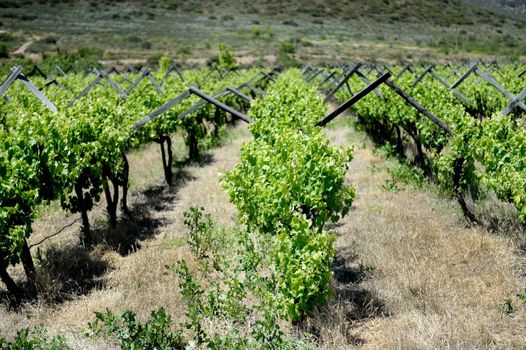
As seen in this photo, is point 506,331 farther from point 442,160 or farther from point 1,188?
point 1,188

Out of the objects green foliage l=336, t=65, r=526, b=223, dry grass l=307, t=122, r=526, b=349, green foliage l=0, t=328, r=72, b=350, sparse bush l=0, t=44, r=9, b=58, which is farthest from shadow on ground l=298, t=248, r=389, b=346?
sparse bush l=0, t=44, r=9, b=58

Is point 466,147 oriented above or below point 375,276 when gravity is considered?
above

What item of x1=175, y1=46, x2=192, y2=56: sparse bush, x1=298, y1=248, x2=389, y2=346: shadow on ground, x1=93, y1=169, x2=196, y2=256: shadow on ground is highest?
x1=175, y1=46, x2=192, y2=56: sparse bush

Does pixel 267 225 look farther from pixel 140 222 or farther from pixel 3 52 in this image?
pixel 3 52

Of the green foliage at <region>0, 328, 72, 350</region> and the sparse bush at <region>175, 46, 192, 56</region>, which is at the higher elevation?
the sparse bush at <region>175, 46, 192, 56</region>

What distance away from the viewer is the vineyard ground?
15.7 feet

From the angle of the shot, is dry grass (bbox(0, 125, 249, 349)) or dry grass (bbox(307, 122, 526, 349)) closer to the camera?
dry grass (bbox(307, 122, 526, 349))

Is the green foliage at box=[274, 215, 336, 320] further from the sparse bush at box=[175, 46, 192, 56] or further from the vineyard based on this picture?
the sparse bush at box=[175, 46, 192, 56]

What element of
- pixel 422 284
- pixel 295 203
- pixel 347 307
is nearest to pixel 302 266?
pixel 295 203

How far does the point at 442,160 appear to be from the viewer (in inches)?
300

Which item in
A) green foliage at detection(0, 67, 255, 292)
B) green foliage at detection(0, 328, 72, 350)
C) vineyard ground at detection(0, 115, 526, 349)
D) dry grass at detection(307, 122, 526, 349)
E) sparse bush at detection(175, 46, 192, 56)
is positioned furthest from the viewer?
sparse bush at detection(175, 46, 192, 56)

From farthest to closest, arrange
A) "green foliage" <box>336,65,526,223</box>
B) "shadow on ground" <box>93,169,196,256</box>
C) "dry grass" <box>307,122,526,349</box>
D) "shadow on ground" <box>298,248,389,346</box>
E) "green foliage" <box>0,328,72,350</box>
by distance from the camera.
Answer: "shadow on ground" <box>93,169,196,256</box>
"green foliage" <box>336,65,526,223</box>
"shadow on ground" <box>298,248,389,346</box>
"dry grass" <box>307,122,526,349</box>
"green foliage" <box>0,328,72,350</box>

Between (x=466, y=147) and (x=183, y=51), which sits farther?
(x=183, y=51)

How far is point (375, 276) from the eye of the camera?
6082mm
